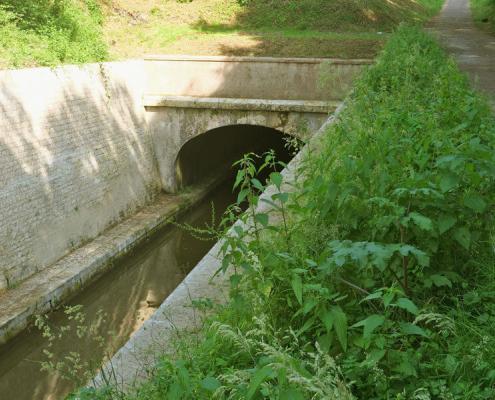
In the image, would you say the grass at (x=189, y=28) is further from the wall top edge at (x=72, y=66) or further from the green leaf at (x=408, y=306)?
the green leaf at (x=408, y=306)

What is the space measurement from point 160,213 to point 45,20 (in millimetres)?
5559

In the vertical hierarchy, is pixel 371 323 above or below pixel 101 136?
above

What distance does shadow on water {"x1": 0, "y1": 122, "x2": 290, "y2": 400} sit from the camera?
307 inches

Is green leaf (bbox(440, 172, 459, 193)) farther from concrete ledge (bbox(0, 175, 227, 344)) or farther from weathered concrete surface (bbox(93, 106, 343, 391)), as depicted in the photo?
concrete ledge (bbox(0, 175, 227, 344))

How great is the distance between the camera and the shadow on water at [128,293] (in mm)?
7805

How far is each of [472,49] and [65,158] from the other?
1016 centimetres

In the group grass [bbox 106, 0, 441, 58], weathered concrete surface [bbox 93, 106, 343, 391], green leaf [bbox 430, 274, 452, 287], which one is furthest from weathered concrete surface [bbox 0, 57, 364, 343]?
green leaf [bbox 430, 274, 452, 287]

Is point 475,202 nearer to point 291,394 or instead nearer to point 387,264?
point 387,264

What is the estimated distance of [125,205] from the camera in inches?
519

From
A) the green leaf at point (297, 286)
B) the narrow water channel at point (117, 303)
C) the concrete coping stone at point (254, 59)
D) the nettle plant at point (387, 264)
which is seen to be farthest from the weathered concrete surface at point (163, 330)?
the concrete coping stone at point (254, 59)

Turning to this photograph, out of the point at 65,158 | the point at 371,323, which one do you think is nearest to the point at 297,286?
the point at 371,323

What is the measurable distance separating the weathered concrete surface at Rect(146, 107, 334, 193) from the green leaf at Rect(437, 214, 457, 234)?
10231mm

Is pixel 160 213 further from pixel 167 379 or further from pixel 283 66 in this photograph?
pixel 167 379

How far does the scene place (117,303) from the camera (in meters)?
10.1
